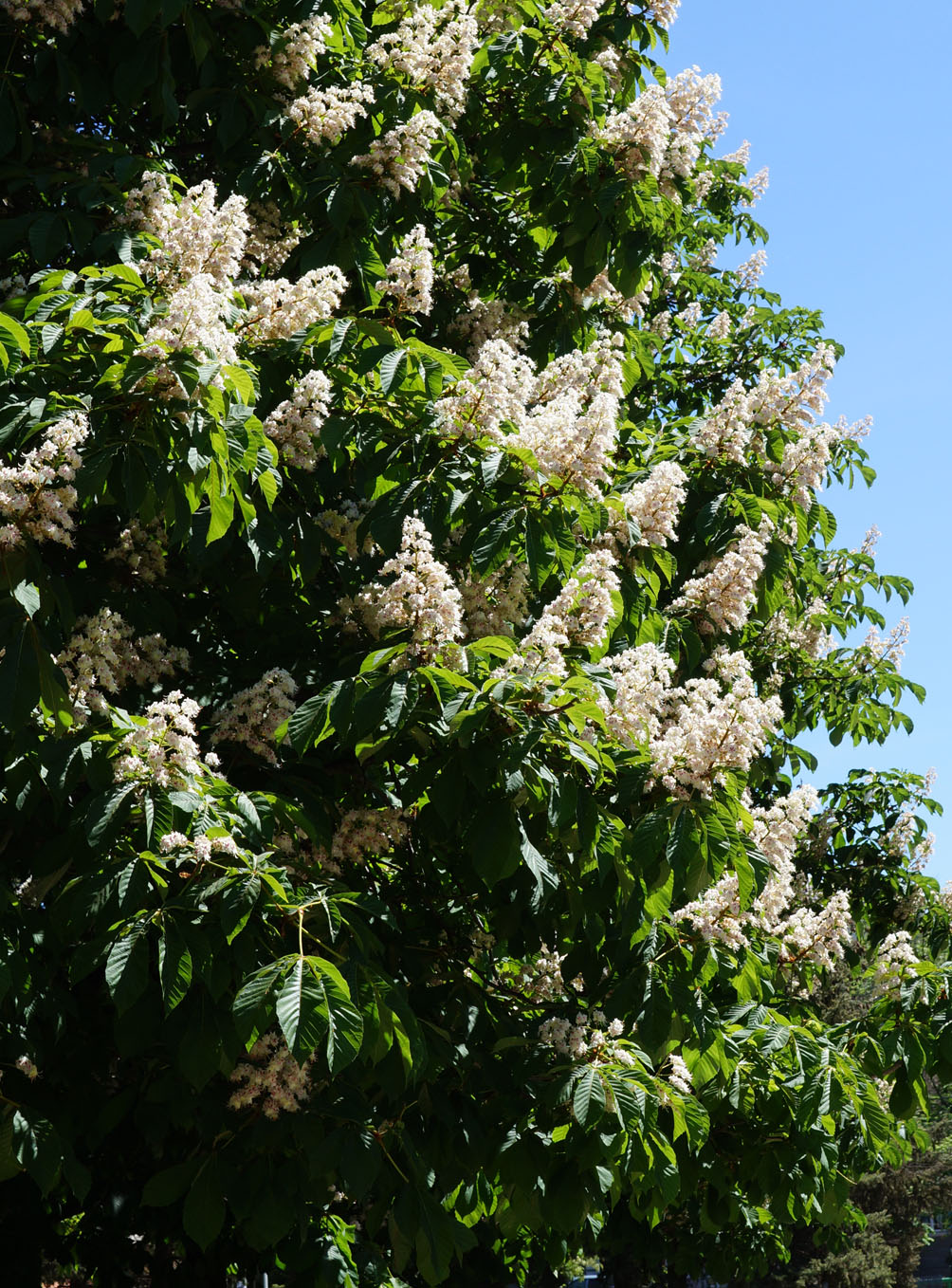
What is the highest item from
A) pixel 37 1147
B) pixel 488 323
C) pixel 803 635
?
pixel 803 635

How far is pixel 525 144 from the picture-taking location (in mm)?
5801

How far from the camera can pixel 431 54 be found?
538 cm

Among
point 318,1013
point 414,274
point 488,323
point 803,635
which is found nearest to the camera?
point 318,1013

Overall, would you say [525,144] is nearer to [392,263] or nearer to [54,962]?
[392,263]

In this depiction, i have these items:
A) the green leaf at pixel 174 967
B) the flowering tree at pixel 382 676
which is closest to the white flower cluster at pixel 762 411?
the flowering tree at pixel 382 676

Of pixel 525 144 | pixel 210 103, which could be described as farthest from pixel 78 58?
pixel 525 144

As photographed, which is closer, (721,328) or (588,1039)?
(588,1039)

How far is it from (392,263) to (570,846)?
2.11 metres

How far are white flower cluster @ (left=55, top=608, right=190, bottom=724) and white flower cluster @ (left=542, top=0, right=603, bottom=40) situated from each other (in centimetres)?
322

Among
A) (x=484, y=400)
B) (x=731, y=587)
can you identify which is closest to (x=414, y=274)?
(x=484, y=400)

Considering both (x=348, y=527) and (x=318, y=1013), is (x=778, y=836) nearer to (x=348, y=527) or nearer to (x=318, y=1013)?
(x=348, y=527)

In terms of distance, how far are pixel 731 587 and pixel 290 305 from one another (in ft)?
6.00

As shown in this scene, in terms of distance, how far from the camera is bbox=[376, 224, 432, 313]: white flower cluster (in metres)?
4.54

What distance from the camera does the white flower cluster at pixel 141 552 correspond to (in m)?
4.78
